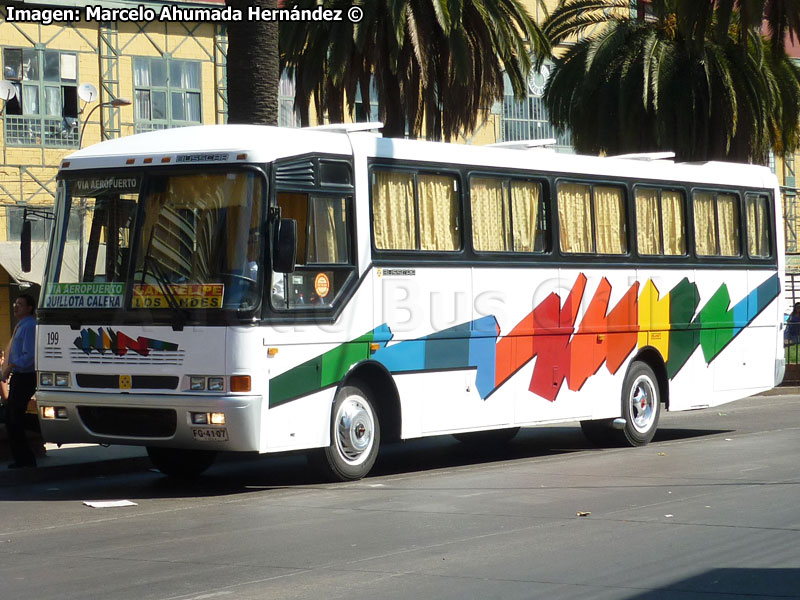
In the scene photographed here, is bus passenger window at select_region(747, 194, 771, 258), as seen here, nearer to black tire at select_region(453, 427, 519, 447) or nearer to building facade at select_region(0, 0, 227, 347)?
black tire at select_region(453, 427, 519, 447)

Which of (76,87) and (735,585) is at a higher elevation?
(76,87)

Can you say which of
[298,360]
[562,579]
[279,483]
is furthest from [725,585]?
[279,483]

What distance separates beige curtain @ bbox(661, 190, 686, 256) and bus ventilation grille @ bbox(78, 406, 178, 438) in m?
7.16

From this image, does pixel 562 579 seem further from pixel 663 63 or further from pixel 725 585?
pixel 663 63

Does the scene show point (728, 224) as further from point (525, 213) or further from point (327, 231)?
point (327, 231)

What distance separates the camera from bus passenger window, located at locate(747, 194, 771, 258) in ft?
58.2

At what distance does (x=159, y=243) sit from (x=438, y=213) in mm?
3000

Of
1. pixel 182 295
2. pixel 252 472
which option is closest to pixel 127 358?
pixel 182 295

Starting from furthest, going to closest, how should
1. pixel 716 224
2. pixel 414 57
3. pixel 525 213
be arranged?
pixel 414 57, pixel 716 224, pixel 525 213

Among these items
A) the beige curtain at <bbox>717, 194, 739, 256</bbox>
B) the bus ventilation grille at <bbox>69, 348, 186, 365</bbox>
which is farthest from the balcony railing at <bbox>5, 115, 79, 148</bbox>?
the bus ventilation grille at <bbox>69, 348, 186, 365</bbox>

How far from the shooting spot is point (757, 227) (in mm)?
17891

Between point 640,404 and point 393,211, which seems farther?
point 640,404

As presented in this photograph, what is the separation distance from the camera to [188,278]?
460 inches

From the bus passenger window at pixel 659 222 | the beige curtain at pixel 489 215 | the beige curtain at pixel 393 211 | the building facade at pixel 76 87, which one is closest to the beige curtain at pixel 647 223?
the bus passenger window at pixel 659 222
